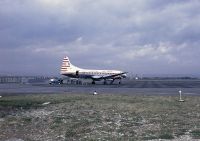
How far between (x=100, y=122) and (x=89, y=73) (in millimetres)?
93142

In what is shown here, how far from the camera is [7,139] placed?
73.8 ft

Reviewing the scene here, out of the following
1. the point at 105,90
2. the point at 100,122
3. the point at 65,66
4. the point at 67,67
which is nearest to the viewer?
the point at 100,122

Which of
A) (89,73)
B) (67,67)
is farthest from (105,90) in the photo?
(67,67)

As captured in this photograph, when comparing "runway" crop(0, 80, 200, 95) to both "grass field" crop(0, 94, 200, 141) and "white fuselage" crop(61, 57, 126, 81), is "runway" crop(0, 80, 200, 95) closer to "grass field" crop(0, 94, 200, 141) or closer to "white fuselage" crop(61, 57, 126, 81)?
"grass field" crop(0, 94, 200, 141)

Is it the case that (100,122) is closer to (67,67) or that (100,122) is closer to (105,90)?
(105,90)

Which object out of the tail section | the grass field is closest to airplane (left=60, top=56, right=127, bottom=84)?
the tail section

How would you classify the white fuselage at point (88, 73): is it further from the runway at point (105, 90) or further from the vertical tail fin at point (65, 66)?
the runway at point (105, 90)

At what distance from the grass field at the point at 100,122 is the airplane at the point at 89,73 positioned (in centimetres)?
8210

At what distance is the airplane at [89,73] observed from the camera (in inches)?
4683

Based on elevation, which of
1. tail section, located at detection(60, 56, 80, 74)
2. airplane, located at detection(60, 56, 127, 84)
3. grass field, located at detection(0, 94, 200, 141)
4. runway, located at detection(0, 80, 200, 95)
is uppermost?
tail section, located at detection(60, 56, 80, 74)

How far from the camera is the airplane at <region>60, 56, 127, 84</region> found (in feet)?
390

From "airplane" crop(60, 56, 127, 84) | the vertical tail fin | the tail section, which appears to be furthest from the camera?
the vertical tail fin

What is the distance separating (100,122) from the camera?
88.0 ft

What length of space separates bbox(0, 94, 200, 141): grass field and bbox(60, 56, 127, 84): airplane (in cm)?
8210
